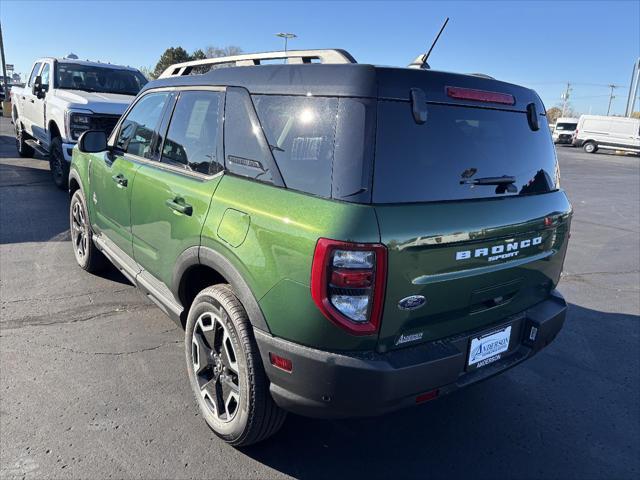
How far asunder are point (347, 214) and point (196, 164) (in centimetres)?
130

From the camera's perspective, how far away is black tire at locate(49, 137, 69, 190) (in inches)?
306

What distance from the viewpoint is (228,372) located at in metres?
2.61

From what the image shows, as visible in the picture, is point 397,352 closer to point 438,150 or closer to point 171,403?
point 438,150

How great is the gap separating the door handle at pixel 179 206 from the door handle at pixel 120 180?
0.84 meters

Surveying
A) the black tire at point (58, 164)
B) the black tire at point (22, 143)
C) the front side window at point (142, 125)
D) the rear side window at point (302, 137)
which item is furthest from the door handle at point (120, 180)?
the black tire at point (22, 143)

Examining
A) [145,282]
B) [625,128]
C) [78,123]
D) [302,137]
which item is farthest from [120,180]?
[625,128]

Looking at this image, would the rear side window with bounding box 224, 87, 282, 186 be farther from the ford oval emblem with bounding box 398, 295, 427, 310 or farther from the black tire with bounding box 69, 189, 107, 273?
the black tire with bounding box 69, 189, 107, 273

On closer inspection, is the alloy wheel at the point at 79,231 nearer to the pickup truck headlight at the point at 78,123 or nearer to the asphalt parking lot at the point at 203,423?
the asphalt parking lot at the point at 203,423

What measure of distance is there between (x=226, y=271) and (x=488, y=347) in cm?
136

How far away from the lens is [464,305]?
2303mm

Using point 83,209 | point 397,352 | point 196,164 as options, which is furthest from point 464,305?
point 83,209

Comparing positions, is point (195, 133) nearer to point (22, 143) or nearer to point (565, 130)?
point (22, 143)

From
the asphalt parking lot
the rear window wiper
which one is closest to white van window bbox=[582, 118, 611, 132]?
the asphalt parking lot

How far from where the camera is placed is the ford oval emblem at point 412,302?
6.72 ft
